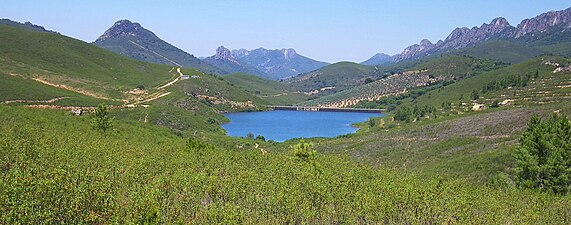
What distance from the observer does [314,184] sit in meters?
40.7

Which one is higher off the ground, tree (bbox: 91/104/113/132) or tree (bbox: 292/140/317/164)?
tree (bbox: 91/104/113/132)

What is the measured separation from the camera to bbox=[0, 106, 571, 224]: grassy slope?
2638 centimetres

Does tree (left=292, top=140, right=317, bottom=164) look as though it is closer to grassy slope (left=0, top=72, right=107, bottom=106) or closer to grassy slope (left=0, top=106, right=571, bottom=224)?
grassy slope (left=0, top=106, right=571, bottom=224)

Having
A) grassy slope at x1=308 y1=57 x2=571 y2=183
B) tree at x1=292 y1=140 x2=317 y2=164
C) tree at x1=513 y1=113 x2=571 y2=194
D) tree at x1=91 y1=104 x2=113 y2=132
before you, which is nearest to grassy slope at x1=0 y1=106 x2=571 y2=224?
tree at x1=513 y1=113 x2=571 y2=194

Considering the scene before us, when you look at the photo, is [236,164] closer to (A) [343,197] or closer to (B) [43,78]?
(A) [343,197]

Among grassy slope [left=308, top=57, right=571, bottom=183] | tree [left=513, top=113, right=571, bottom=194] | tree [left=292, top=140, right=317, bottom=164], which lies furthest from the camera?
grassy slope [left=308, top=57, right=571, bottom=183]

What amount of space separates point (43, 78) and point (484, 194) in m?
199


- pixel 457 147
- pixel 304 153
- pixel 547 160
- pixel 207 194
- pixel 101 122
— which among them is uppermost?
pixel 547 160

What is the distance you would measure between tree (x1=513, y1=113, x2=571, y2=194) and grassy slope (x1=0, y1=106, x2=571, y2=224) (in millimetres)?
7608

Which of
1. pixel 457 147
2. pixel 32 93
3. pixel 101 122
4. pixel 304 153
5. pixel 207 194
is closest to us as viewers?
pixel 207 194

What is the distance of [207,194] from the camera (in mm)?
38500

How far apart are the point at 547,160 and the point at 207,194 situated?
41.9 metres

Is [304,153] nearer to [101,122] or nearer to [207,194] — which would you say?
[207,194]

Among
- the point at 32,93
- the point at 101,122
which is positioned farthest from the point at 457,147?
the point at 32,93
